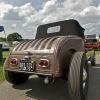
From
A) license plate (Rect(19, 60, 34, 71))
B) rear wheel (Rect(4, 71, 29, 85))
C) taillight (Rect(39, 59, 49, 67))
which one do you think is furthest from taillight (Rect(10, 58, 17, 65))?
taillight (Rect(39, 59, 49, 67))

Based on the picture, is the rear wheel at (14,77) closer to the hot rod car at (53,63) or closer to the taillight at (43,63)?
the hot rod car at (53,63)

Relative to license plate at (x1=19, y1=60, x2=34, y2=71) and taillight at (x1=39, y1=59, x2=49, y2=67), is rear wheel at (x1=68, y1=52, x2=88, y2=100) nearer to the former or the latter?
taillight at (x1=39, y1=59, x2=49, y2=67)

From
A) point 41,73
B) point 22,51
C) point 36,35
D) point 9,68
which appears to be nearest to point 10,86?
point 9,68

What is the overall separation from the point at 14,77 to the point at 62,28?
2284 millimetres

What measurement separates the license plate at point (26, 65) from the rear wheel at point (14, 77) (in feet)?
2.05

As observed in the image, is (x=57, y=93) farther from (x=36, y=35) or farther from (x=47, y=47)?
(x=36, y=35)

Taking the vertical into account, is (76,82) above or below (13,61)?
below

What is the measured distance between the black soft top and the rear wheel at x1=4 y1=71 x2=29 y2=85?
1.84 meters

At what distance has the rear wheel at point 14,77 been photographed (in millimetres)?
3570

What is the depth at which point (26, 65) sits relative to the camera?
120 inches

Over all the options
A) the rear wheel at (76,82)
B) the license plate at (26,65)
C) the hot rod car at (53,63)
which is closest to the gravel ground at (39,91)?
the hot rod car at (53,63)

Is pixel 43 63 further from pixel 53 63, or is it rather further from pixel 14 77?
pixel 14 77

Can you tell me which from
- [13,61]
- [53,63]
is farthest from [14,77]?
[53,63]

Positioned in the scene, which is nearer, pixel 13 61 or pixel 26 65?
pixel 26 65
